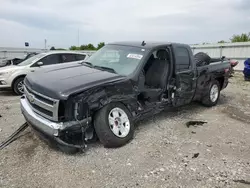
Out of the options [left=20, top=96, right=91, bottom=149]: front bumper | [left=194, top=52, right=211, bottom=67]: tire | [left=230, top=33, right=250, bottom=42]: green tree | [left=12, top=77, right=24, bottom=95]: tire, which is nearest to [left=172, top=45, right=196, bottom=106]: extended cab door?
[left=194, top=52, right=211, bottom=67]: tire

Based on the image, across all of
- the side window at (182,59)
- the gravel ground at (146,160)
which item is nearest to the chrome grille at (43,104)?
the gravel ground at (146,160)

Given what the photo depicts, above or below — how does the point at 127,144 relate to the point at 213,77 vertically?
below

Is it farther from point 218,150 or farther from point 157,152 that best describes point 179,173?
point 218,150

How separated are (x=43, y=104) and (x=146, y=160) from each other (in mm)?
1779

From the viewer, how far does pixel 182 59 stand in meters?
5.59

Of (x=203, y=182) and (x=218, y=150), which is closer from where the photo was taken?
(x=203, y=182)

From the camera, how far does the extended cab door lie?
5352 millimetres

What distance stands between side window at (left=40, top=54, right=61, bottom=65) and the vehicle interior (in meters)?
5.18

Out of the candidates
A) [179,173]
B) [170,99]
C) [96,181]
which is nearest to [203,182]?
[179,173]

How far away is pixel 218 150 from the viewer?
4.14 metres

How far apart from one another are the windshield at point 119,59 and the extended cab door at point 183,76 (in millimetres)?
1049

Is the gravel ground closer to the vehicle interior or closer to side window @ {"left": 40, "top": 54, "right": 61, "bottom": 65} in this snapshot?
the vehicle interior

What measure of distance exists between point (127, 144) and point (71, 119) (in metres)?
1.19

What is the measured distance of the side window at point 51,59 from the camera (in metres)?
9.10
